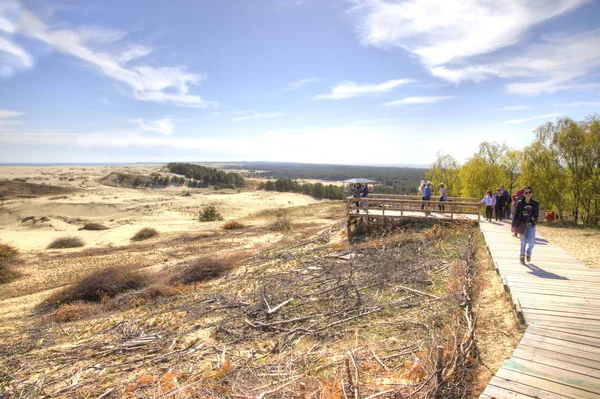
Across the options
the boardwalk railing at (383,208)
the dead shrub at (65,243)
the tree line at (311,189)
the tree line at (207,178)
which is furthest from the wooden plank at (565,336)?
the tree line at (207,178)

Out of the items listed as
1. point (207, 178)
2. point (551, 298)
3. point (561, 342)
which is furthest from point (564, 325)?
point (207, 178)

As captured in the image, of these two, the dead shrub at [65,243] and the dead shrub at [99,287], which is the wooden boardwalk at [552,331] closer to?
the dead shrub at [99,287]

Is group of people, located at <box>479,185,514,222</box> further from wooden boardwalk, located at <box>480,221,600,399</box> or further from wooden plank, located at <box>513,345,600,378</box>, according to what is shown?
wooden plank, located at <box>513,345,600,378</box>

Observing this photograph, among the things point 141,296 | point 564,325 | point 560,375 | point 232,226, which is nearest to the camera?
point 560,375

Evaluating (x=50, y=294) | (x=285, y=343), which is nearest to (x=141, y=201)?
(x=50, y=294)

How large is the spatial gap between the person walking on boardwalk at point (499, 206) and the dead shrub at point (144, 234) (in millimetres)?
22511

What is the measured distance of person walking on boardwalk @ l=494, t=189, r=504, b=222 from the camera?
14727 millimetres

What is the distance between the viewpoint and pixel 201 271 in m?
13.1

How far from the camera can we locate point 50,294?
12.3m

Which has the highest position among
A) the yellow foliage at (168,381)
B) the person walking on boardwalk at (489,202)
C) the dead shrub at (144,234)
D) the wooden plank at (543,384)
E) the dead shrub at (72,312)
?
the person walking on boardwalk at (489,202)

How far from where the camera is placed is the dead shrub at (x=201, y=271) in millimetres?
12828

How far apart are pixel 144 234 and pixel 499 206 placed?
2329 centimetres

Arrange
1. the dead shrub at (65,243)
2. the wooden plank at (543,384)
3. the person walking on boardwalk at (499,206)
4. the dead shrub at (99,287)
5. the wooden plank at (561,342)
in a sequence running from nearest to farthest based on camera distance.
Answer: the wooden plank at (543,384) < the wooden plank at (561,342) < the dead shrub at (99,287) < the person walking on boardwalk at (499,206) < the dead shrub at (65,243)

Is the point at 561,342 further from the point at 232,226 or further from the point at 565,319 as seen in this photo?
the point at 232,226
